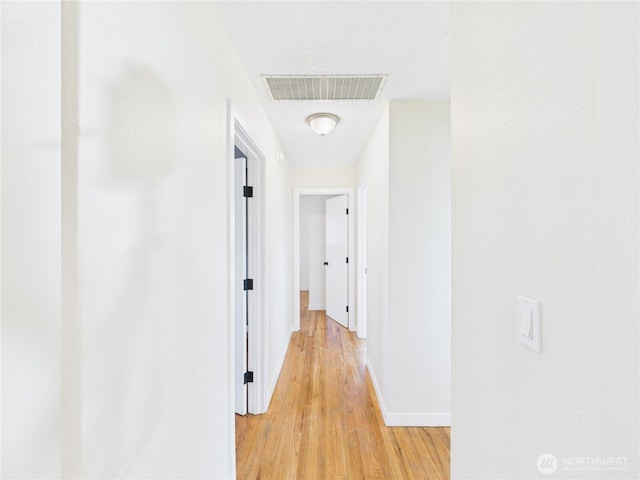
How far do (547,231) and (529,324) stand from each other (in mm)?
221

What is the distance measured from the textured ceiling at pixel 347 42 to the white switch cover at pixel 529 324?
1349 millimetres

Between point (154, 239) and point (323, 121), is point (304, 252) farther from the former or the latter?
point (154, 239)

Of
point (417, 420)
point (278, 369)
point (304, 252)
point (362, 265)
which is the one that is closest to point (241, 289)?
point (278, 369)

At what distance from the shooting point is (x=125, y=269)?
2.50 feet

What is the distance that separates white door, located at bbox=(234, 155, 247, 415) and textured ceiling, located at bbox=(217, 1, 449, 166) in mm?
682

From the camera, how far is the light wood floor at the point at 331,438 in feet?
6.09

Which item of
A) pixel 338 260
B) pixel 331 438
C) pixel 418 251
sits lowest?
pixel 331 438

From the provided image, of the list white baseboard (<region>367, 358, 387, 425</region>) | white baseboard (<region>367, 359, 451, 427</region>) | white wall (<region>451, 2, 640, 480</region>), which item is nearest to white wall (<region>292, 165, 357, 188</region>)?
white baseboard (<region>367, 358, 387, 425</region>)

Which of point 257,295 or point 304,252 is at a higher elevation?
point 304,252

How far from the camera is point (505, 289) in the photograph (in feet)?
2.71

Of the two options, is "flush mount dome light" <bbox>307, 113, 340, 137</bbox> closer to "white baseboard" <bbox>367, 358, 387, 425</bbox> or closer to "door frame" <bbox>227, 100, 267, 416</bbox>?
"door frame" <bbox>227, 100, 267, 416</bbox>

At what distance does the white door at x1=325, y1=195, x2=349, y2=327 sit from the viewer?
4.76m

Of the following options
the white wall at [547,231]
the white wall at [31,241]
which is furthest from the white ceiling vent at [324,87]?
the white wall at [31,241]

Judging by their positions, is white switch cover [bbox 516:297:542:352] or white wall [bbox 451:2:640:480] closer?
white wall [bbox 451:2:640:480]
